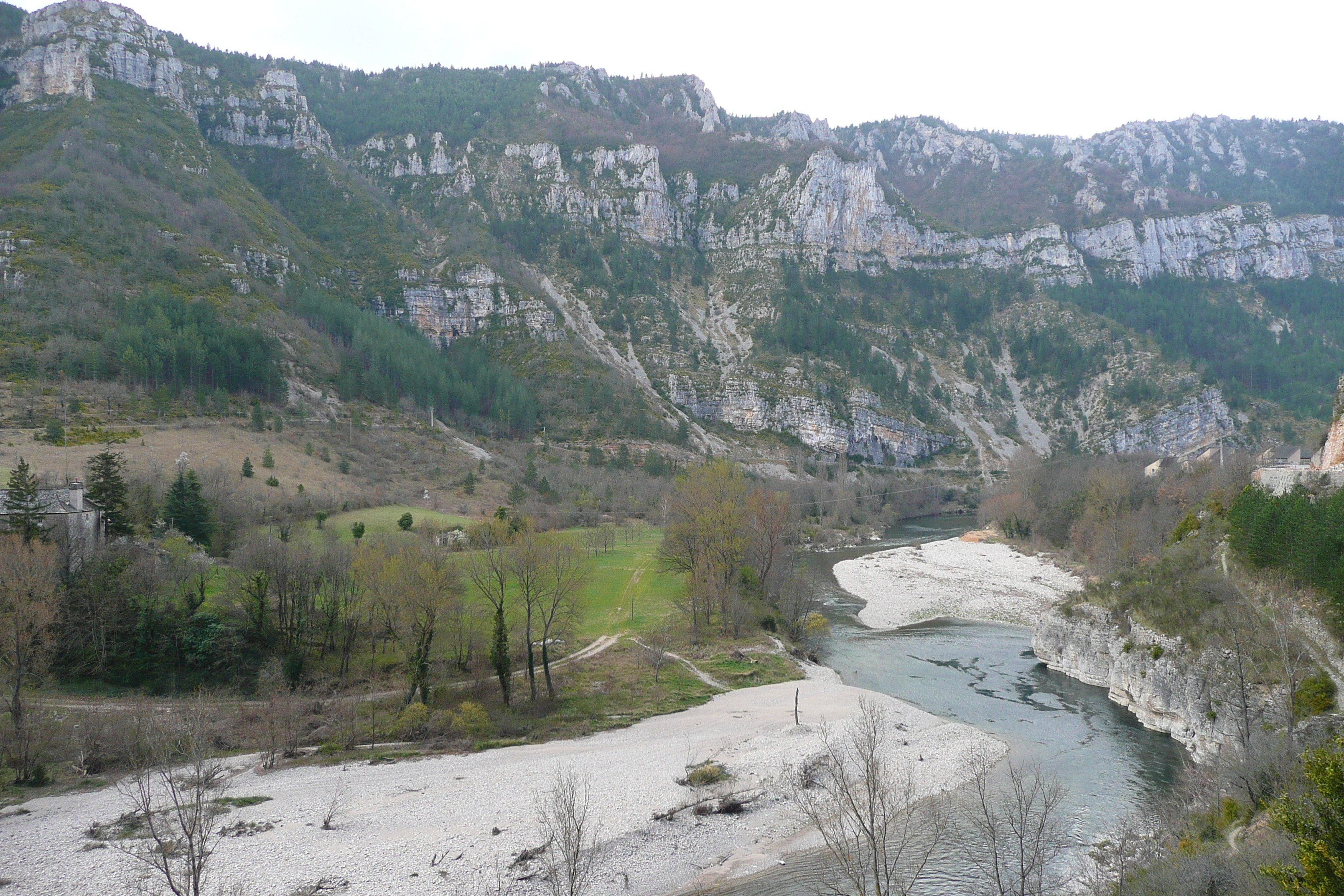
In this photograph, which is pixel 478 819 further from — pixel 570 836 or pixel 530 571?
pixel 530 571

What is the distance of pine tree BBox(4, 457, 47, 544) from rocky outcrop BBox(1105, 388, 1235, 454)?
458 feet

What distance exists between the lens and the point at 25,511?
28.9 metres

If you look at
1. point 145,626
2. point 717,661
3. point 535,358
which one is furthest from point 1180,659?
point 535,358

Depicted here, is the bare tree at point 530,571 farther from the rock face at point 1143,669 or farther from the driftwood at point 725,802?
the rock face at point 1143,669

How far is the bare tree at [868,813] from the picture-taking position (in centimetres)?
1356

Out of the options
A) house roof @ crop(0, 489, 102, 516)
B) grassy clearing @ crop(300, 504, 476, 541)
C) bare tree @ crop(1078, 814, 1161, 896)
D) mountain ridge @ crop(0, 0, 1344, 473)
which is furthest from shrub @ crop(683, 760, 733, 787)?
mountain ridge @ crop(0, 0, 1344, 473)

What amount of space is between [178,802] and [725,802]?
15345 millimetres

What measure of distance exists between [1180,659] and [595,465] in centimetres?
8469

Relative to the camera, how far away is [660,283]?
17125 centimetres

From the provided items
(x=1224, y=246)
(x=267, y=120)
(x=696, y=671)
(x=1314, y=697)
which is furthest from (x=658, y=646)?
(x=1224, y=246)

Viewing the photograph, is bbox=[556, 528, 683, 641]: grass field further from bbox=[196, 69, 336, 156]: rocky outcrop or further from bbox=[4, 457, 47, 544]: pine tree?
bbox=[196, 69, 336, 156]: rocky outcrop

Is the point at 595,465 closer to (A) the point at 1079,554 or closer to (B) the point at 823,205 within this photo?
(A) the point at 1079,554

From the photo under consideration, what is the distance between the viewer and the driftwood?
20875mm

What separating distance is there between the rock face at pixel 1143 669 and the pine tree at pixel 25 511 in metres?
45.7
